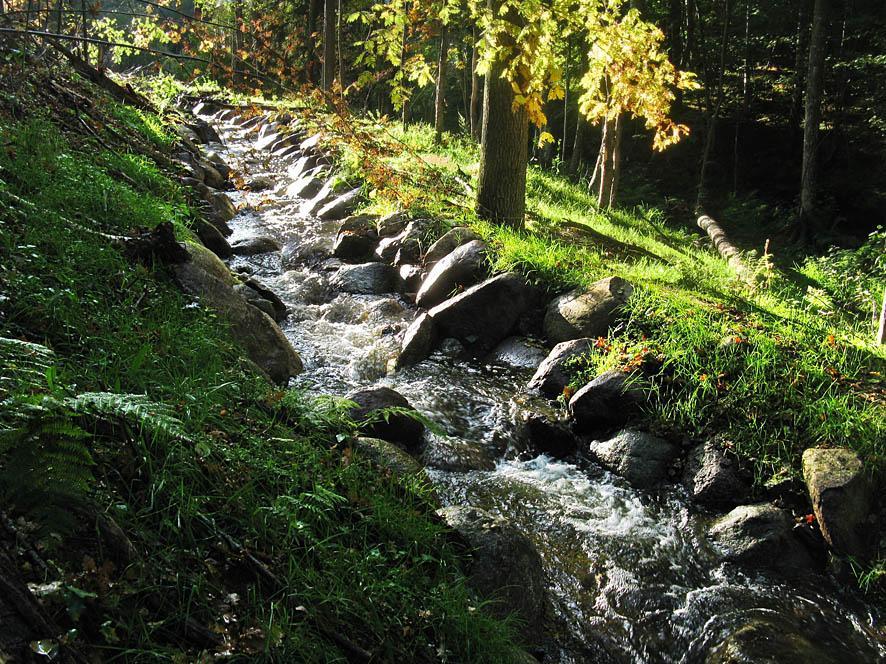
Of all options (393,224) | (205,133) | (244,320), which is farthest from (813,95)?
(205,133)

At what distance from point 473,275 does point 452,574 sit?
4.74 meters

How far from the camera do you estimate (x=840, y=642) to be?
343 cm

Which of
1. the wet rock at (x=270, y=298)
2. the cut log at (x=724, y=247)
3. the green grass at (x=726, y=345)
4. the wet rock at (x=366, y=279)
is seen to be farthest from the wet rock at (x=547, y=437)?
the cut log at (x=724, y=247)

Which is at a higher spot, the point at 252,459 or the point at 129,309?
the point at 129,309

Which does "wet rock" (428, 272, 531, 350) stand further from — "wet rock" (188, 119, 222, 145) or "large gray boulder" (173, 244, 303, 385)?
"wet rock" (188, 119, 222, 145)

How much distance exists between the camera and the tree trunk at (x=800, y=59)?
19688mm

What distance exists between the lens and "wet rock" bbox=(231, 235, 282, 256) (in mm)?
8922

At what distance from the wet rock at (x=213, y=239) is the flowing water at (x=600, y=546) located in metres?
2.34

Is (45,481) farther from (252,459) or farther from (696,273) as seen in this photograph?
(696,273)

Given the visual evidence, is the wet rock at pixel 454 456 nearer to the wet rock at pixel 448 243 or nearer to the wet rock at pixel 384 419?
the wet rock at pixel 384 419

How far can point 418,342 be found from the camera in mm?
6434

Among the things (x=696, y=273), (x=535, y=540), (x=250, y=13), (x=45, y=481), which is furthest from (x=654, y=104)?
(x=45, y=481)

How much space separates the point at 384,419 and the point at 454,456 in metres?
0.67

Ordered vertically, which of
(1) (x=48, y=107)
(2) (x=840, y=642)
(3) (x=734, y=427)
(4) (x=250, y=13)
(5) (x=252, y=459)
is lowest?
(2) (x=840, y=642)
